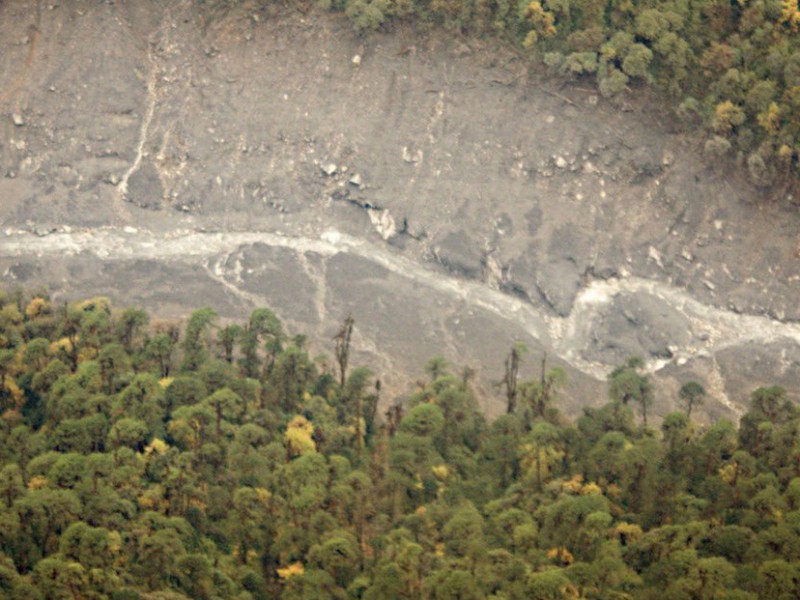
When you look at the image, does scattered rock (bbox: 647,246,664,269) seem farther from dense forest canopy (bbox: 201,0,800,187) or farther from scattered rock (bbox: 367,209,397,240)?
scattered rock (bbox: 367,209,397,240)

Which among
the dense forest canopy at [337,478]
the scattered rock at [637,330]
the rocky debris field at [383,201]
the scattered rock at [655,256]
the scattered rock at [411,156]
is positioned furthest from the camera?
the scattered rock at [411,156]

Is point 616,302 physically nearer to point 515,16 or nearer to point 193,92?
point 515,16

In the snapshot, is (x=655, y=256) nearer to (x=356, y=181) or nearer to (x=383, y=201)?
(x=383, y=201)

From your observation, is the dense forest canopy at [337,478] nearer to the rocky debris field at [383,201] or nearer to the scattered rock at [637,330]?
the scattered rock at [637,330]

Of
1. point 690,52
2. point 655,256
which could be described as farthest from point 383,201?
point 690,52

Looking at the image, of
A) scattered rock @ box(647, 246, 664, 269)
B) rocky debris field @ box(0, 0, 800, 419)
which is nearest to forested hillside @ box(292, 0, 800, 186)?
rocky debris field @ box(0, 0, 800, 419)

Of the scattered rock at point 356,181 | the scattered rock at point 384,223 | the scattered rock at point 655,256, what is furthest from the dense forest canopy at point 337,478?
the scattered rock at point 356,181
